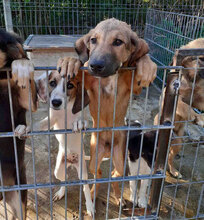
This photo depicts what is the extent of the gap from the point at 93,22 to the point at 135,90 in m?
4.46

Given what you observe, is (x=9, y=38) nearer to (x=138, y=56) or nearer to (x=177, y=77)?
(x=138, y=56)

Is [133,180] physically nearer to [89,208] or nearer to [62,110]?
[89,208]

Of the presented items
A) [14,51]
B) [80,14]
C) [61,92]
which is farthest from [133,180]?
[80,14]

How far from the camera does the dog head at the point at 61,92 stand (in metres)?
2.01

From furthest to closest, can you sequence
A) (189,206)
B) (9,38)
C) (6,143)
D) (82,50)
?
(189,206), (82,50), (6,143), (9,38)

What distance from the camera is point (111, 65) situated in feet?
5.38

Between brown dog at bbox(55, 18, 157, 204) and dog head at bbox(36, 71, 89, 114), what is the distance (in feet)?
0.38

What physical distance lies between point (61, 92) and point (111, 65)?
22.9 inches

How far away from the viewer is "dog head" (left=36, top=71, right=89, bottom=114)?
201cm

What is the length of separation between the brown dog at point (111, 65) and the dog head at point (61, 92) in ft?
0.38

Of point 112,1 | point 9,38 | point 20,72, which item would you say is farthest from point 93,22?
point 20,72

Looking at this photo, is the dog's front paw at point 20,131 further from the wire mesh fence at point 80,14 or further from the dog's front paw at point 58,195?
the wire mesh fence at point 80,14

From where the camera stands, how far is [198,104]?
2.52m

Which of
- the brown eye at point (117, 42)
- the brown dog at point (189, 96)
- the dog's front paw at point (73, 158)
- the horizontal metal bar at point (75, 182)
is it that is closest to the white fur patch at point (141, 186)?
the brown dog at point (189, 96)
